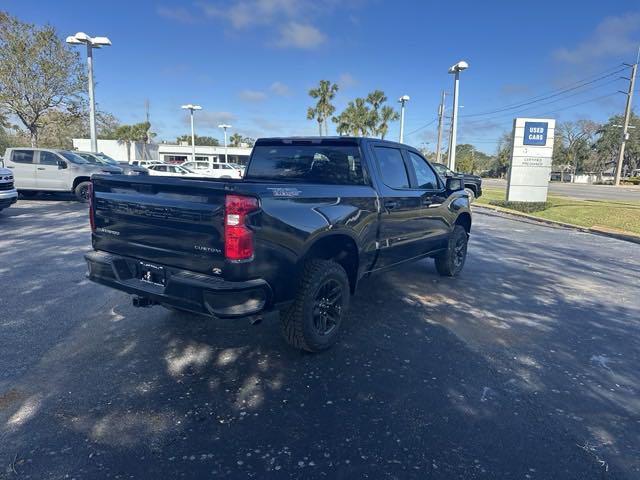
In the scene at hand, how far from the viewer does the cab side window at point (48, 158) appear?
1460 centimetres

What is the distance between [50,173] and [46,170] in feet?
0.51

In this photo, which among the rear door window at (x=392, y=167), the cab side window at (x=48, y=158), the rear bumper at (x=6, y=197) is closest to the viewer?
the rear door window at (x=392, y=167)

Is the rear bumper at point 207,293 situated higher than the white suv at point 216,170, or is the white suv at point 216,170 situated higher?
the white suv at point 216,170

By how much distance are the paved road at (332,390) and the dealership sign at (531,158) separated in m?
12.9

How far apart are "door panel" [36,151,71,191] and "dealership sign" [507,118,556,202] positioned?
16833 millimetres

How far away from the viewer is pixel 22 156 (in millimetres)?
14570

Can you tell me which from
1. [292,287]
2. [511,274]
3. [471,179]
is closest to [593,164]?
[471,179]

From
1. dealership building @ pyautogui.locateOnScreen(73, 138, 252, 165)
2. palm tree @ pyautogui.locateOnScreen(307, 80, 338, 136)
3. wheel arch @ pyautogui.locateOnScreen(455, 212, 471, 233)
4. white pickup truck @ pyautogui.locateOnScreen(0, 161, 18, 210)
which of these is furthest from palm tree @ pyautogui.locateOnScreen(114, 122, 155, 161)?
wheel arch @ pyautogui.locateOnScreen(455, 212, 471, 233)

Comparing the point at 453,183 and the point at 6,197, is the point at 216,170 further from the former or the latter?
the point at 453,183

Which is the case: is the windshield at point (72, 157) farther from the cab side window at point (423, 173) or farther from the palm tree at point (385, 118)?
the palm tree at point (385, 118)

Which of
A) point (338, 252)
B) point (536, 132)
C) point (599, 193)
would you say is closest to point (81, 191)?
point (338, 252)

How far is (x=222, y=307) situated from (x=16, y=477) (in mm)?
1426

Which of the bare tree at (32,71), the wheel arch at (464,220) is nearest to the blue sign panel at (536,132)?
the wheel arch at (464,220)

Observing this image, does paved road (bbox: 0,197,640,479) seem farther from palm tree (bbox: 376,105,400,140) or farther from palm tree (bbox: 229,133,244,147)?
palm tree (bbox: 229,133,244,147)
